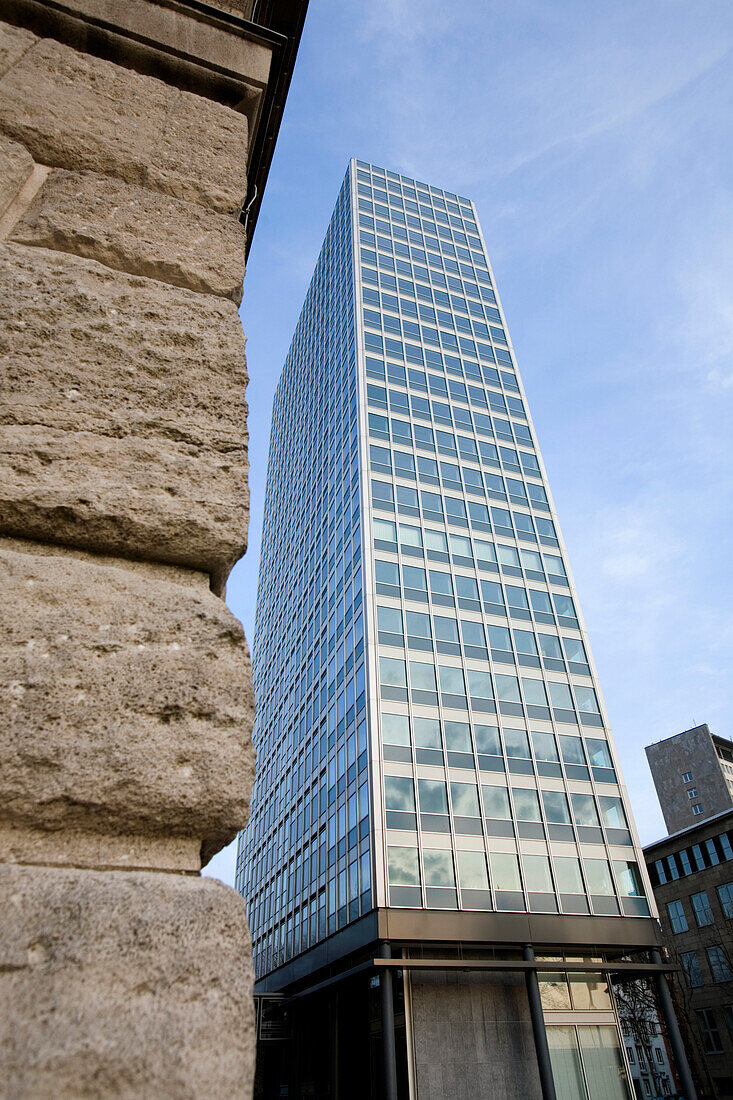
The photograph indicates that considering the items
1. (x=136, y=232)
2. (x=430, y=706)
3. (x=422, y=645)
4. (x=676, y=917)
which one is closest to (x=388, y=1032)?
(x=430, y=706)

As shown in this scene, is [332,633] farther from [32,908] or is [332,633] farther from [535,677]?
[32,908]

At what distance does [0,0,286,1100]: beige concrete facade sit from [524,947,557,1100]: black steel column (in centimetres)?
2031

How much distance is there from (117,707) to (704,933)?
1952 inches

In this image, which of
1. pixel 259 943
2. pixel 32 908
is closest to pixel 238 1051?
pixel 32 908

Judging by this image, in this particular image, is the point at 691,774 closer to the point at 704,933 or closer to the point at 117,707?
the point at 704,933

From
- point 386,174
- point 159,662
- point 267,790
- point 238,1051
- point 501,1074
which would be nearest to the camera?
Result: point 238,1051

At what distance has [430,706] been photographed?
71.0ft

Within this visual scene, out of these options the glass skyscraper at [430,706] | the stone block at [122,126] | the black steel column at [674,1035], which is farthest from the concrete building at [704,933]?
the stone block at [122,126]

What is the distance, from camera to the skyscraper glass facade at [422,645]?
19.8 m

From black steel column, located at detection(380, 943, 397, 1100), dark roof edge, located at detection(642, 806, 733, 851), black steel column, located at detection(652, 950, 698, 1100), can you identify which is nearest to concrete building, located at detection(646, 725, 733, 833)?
dark roof edge, located at detection(642, 806, 733, 851)

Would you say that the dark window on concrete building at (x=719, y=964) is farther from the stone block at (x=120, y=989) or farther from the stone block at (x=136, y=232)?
the stone block at (x=136, y=232)

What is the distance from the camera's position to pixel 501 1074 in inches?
645

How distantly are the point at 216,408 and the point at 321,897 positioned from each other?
2535 centimetres

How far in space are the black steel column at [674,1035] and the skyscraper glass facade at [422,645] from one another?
1.92m
